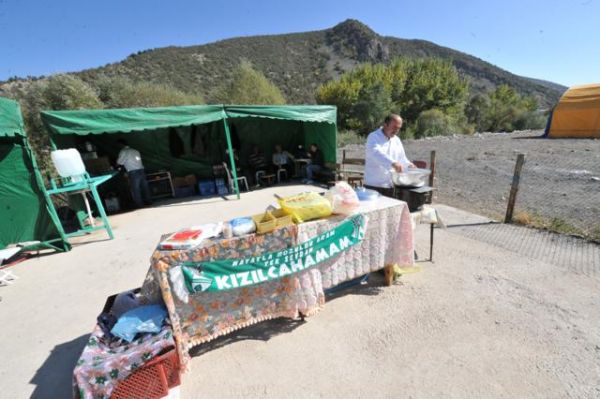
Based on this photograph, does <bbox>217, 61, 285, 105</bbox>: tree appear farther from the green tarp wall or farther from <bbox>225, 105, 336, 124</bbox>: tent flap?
<bbox>225, 105, 336, 124</bbox>: tent flap

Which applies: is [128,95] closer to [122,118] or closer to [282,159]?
[282,159]

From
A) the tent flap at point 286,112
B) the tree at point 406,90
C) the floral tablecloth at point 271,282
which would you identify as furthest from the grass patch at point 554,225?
the tree at point 406,90

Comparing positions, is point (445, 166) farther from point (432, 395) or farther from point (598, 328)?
point (432, 395)

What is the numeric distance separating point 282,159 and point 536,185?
Result: 7.39m

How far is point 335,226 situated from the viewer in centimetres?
246

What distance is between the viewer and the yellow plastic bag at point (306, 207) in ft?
7.75

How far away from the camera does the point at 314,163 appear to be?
885cm

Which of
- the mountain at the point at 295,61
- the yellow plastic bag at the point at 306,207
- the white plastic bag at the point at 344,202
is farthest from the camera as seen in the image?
the mountain at the point at 295,61

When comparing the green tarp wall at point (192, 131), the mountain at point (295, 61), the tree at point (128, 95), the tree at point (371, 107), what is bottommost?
the green tarp wall at point (192, 131)

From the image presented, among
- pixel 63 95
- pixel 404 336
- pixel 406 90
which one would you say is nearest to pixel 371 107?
pixel 406 90

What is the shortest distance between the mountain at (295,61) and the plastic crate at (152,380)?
81.5ft

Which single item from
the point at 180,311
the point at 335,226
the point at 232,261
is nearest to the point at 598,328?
the point at 335,226

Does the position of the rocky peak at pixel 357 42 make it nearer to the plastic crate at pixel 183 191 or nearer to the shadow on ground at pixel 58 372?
the plastic crate at pixel 183 191

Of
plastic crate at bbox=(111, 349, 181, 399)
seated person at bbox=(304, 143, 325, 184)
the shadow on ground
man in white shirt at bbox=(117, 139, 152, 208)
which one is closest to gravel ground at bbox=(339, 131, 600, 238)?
seated person at bbox=(304, 143, 325, 184)
